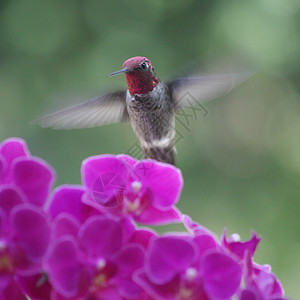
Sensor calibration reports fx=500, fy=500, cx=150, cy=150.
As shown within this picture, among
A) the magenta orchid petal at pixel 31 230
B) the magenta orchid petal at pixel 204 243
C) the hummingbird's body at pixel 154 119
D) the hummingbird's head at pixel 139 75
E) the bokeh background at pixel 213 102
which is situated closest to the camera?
the magenta orchid petal at pixel 31 230

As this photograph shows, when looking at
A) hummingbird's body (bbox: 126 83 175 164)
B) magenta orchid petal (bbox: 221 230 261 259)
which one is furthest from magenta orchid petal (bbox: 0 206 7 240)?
hummingbird's body (bbox: 126 83 175 164)

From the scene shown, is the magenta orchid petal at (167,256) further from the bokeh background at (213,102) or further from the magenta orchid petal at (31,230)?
the bokeh background at (213,102)

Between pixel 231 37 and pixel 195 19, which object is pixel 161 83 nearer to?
pixel 231 37

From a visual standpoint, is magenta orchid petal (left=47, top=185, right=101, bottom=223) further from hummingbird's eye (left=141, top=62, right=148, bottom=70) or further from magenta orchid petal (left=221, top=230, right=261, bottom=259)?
hummingbird's eye (left=141, top=62, right=148, bottom=70)

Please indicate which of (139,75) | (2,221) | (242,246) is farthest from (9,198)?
(139,75)

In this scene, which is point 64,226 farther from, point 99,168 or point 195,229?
point 195,229

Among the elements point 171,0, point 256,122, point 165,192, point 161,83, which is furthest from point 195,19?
point 165,192

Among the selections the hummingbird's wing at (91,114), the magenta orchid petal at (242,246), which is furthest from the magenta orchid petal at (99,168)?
the hummingbird's wing at (91,114)
